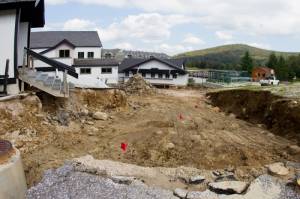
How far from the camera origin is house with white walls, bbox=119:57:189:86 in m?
52.6

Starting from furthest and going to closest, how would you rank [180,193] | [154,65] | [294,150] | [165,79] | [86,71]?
1. [154,65]
2. [165,79]
3. [86,71]
4. [294,150]
5. [180,193]

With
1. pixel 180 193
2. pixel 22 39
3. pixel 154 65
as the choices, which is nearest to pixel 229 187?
pixel 180 193

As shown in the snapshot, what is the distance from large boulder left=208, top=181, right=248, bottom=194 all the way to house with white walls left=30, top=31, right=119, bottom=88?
3277cm

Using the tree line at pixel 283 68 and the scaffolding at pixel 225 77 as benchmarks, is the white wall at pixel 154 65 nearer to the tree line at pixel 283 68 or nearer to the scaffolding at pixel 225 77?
the scaffolding at pixel 225 77

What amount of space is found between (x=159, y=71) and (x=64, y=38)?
45.1ft

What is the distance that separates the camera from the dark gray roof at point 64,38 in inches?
1875

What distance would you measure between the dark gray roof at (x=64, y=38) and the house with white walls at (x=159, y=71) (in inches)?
256

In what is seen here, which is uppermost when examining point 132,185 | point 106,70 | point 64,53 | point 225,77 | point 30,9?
point 30,9

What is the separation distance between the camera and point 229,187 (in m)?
13.3

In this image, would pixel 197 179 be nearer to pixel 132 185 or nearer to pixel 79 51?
pixel 132 185

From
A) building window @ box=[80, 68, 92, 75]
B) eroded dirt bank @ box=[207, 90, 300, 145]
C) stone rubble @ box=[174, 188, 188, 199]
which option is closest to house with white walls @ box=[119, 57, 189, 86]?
building window @ box=[80, 68, 92, 75]

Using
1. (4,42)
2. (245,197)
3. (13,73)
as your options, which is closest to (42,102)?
(13,73)

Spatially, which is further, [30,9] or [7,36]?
[30,9]

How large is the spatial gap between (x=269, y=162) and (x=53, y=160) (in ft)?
29.5
